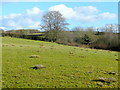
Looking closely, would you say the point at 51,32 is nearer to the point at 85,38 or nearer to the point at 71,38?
the point at 71,38

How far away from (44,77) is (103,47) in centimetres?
4420

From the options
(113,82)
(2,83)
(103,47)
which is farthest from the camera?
(103,47)

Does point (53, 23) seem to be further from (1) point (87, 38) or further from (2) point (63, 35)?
(1) point (87, 38)

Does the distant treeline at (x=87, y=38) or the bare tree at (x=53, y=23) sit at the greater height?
the bare tree at (x=53, y=23)

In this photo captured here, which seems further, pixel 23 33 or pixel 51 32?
pixel 23 33

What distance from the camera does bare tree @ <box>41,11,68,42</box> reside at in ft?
177

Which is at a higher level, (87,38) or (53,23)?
(53,23)

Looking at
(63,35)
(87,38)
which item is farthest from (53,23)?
(87,38)

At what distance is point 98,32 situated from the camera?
61.3 meters

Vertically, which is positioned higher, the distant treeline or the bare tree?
the bare tree

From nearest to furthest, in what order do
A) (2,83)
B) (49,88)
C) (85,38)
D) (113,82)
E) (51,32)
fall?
(49,88) → (2,83) → (113,82) → (51,32) → (85,38)

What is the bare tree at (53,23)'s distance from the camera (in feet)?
177

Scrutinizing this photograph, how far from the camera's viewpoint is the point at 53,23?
54281 mm

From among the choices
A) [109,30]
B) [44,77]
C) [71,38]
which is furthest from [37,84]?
[109,30]
